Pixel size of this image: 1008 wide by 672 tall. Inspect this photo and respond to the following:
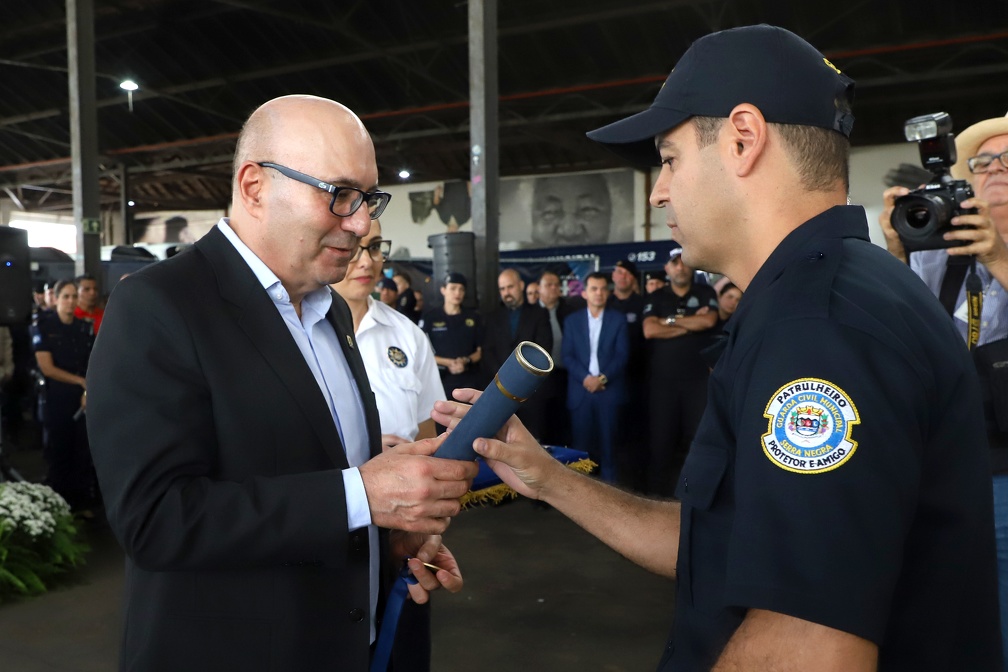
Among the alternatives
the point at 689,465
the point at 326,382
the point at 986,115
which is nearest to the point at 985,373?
the point at 689,465

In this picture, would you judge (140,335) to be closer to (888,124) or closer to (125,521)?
(125,521)

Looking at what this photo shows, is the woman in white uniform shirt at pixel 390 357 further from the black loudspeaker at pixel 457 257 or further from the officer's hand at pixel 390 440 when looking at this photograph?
the black loudspeaker at pixel 457 257

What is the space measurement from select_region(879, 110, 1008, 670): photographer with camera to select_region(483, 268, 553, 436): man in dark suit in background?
153 inches

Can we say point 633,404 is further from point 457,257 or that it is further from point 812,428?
point 812,428

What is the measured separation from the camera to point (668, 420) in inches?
223

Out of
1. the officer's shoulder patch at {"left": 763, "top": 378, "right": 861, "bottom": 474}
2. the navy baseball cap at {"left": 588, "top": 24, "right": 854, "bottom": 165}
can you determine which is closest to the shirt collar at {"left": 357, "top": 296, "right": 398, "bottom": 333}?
the navy baseball cap at {"left": 588, "top": 24, "right": 854, "bottom": 165}

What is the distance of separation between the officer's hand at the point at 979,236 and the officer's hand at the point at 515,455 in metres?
1.13

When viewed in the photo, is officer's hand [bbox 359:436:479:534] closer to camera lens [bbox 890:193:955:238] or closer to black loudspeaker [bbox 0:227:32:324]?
camera lens [bbox 890:193:955:238]

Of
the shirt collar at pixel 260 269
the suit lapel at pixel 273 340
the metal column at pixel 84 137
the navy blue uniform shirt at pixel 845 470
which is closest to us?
the navy blue uniform shirt at pixel 845 470

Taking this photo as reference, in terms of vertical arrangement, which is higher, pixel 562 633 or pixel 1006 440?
pixel 1006 440

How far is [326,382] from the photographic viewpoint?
5.04ft

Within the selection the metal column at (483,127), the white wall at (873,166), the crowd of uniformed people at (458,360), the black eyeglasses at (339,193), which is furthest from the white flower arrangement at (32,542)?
the white wall at (873,166)

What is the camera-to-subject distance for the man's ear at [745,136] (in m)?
1.02

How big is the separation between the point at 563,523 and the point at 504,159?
44.7 ft
